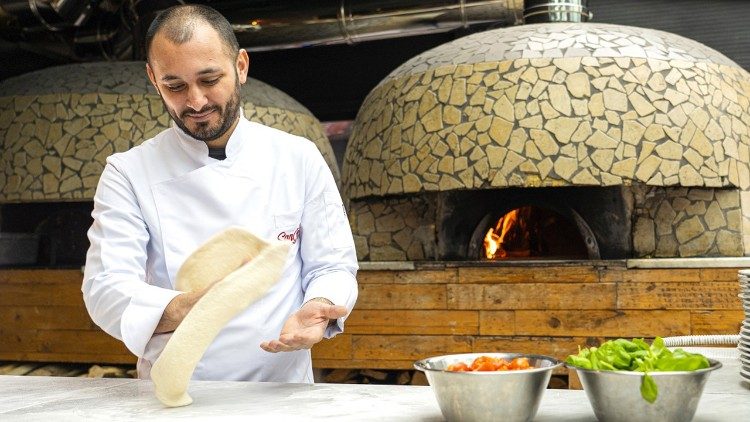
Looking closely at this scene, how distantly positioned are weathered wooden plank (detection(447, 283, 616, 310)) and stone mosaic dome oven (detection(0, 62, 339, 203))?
1.89m

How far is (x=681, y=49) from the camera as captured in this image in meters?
4.02

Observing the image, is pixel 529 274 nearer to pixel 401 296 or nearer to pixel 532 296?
pixel 532 296

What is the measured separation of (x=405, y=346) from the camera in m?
3.95

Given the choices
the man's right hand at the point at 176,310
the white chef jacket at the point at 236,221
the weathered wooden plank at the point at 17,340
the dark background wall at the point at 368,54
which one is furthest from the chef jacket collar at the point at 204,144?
the dark background wall at the point at 368,54

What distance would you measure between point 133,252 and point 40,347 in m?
3.08

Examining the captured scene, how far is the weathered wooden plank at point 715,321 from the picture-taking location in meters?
3.53

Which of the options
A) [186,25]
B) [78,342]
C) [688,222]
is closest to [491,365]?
[186,25]

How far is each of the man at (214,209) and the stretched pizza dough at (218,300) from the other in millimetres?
262

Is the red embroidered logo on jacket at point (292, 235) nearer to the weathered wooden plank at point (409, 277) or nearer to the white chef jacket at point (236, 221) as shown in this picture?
the white chef jacket at point (236, 221)

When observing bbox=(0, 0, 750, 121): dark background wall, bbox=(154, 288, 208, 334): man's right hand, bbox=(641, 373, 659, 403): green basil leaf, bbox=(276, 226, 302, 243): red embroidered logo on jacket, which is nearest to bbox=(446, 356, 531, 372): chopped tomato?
bbox=(641, 373, 659, 403): green basil leaf

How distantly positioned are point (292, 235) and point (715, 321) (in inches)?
90.2

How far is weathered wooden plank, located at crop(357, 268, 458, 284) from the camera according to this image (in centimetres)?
388

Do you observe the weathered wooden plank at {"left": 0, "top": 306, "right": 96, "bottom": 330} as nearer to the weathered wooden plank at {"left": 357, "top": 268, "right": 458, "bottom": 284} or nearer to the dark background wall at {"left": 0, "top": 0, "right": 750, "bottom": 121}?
the weathered wooden plank at {"left": 357, "top": 268, "right": 458, "bottom": 284}

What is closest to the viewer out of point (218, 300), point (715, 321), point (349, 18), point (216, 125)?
point (218, 300)
